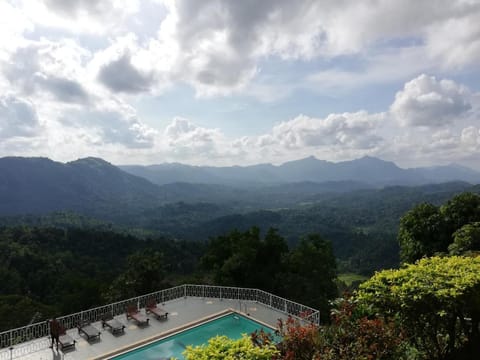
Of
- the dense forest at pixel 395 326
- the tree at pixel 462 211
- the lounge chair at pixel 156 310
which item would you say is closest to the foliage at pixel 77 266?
the lounge chair at pixel 156 310

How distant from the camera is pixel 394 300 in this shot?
5.10 meters

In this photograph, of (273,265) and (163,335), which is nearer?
(163,335)

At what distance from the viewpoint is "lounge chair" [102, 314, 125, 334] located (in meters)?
11.1

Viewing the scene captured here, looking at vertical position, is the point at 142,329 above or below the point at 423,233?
below

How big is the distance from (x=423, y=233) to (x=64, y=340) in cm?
1715

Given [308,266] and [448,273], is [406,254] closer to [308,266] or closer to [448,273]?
[308,266]

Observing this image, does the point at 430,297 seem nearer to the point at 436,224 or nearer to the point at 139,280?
the point at 436,224

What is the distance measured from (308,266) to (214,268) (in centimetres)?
660

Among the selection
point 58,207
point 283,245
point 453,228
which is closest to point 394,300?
point 453,228

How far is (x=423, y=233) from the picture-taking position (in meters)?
16.7

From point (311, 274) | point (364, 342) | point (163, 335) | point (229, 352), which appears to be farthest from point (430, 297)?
point (311, 274)

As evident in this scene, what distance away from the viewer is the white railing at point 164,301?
35.0 feet

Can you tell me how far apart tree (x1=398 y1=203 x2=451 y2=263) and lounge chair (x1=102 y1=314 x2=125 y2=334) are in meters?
14.9

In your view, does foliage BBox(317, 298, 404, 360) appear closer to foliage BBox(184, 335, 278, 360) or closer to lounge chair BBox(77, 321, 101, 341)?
foliage BBox(184, 335, 278, 360)
